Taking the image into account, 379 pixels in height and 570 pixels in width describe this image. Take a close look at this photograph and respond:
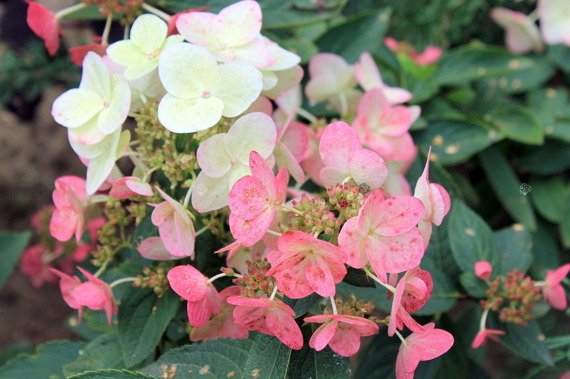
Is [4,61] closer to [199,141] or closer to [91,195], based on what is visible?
[91,195]

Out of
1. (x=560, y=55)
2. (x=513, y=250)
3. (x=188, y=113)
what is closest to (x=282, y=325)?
(x=188, y=113)

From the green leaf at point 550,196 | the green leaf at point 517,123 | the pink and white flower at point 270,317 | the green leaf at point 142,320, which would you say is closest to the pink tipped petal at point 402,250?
the pink and white flower at point 270,317

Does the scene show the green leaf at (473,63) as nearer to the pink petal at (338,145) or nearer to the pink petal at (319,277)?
the pink petal at (338,145)

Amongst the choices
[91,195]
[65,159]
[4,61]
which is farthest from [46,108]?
[91,195]

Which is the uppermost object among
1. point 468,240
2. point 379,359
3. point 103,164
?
point 103,164

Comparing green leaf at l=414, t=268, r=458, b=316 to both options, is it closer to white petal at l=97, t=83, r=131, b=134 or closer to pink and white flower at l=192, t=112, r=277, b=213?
pink and white flower at l=192, t=112, r=277, b=213

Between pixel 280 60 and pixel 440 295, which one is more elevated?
pixel 280 60

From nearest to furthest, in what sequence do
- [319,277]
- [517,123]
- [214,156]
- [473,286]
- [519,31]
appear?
[319,277] → [214,156] → [473,286] → [517,123] → [519,31]

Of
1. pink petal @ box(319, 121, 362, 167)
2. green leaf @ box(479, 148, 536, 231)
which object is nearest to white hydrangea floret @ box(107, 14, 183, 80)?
pink petal @ box(319, 121, 362, 167)

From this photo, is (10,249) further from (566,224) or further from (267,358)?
(566,224)
